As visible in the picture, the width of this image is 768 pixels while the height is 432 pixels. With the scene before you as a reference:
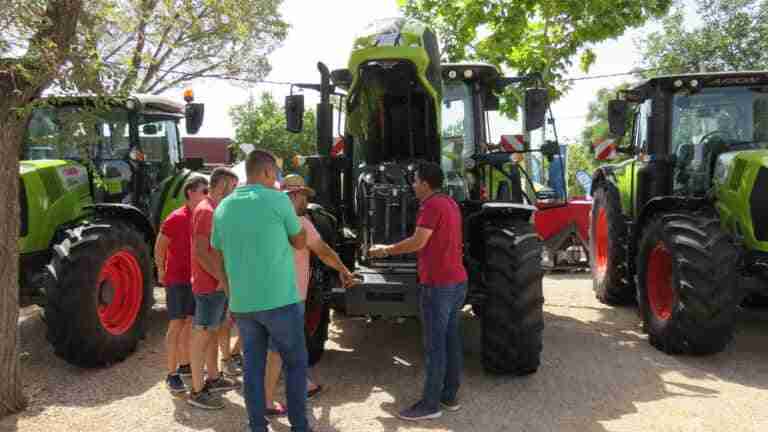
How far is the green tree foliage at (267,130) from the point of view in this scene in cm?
3697

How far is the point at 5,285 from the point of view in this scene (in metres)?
4.64

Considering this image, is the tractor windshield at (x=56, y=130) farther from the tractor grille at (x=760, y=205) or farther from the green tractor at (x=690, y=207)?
the tractor grille at (x=760, y=205)

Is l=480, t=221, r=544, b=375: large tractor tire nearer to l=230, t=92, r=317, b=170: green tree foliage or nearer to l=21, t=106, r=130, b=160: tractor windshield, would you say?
l=21, t=106, r=130, b=160: tractor windshield

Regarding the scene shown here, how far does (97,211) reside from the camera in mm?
6266

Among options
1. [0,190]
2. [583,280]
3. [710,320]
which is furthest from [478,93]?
[583,280]

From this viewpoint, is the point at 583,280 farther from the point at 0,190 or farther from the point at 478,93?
the point at 0,190

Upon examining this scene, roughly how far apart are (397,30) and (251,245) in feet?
8.92

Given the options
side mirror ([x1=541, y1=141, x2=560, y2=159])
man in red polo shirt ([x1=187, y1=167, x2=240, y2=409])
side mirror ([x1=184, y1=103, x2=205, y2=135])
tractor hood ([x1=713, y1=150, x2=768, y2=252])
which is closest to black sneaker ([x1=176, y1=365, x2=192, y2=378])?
man in red polo shirt ([x1=187, y1=167, x2=240, y2=409])

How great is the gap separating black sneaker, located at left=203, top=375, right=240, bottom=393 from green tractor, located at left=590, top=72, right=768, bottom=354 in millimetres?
3662

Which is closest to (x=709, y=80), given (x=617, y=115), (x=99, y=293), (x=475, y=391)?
(x=617, y=115)

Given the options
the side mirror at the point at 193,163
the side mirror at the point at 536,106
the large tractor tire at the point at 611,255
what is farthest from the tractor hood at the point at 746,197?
the side mirror at the point at 193,163

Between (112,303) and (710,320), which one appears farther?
(112,303)

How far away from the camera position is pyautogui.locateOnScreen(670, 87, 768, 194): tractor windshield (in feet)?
21.6

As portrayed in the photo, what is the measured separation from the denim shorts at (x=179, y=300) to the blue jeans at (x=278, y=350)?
1.50m
